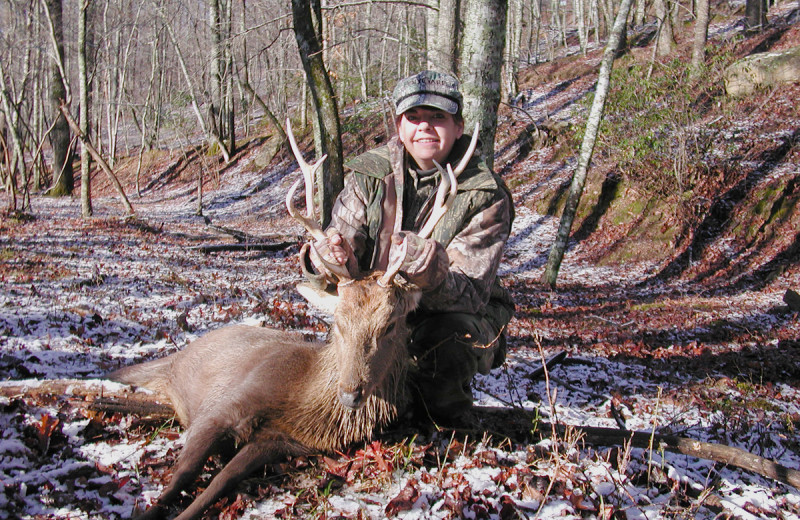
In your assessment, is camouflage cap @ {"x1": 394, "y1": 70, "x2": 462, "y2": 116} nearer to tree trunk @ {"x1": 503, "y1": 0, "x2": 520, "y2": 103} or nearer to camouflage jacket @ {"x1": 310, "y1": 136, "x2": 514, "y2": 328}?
camouflage jacket @ {"x1": 310, "y1": 136, "x2": 514, "y2": 328}

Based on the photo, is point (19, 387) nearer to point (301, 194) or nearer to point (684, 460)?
point (684, 460)

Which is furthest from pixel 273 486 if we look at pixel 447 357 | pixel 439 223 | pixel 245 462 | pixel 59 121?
pixel 59 121

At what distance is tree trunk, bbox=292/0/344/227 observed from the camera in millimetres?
9594

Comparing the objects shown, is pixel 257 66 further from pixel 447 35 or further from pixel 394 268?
pixel 394 268

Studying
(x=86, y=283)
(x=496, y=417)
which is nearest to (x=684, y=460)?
(x=496, y=417)

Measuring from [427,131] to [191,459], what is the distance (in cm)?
253

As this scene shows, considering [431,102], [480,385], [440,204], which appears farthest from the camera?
[480,385]

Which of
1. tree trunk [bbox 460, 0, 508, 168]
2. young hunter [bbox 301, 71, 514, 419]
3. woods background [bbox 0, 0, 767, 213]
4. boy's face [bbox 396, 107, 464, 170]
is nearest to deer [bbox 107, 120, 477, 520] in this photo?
young hunter [bbox 301, 71, 514, 419]

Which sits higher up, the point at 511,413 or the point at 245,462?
the point at 245,462

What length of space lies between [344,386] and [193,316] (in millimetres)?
4252

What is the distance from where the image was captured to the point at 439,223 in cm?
383

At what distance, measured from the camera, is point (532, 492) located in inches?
118

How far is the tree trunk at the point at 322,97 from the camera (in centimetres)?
959

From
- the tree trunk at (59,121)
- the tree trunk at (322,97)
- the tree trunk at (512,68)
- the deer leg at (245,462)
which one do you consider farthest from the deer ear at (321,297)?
the tree trunk at (512,68)
